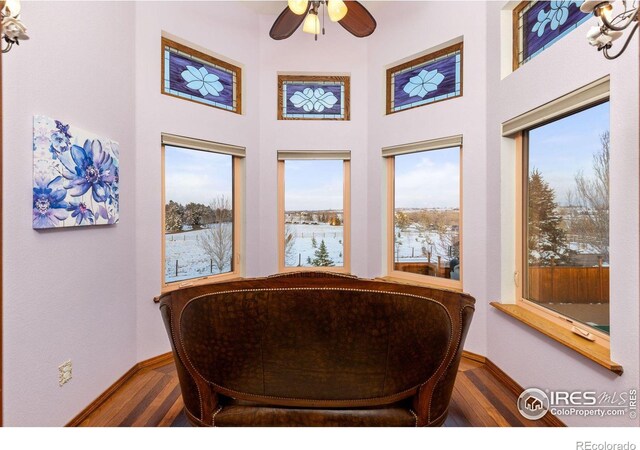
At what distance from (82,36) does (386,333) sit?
97.4 inches

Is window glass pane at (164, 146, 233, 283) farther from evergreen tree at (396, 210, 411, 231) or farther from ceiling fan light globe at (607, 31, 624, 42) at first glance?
ceiling fan light globe at (607, 31, 624, 42)

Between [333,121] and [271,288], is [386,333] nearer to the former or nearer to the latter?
[271,288]

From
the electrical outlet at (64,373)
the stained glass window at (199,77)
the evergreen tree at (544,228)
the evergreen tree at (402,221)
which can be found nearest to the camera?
the electrical outlet at (64,373)

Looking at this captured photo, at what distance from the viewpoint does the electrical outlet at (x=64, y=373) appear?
1.71 metres

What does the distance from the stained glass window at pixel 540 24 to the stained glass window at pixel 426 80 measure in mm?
541

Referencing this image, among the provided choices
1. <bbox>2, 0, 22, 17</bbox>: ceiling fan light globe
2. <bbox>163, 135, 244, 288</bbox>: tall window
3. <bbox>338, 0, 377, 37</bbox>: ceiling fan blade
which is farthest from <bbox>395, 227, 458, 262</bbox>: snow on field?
<bbox>2, 0, 22, 17</bbox>: ceiling fan light globe

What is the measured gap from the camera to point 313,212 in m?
3.42

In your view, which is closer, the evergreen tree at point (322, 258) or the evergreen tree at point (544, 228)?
the evergreen tree at point (544, 228)

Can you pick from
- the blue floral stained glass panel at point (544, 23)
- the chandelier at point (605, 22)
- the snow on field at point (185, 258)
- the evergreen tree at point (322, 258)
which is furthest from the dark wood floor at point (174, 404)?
the blue floral stained glass panel at point (544, 23)

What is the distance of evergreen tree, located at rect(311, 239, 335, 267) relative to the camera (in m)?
3.44

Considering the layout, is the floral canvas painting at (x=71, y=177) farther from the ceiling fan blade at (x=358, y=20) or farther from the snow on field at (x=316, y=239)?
the ceiling fan blade at (x=358, y=20)

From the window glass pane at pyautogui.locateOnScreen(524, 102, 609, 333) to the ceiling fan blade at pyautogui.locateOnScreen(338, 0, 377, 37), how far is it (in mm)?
1403
